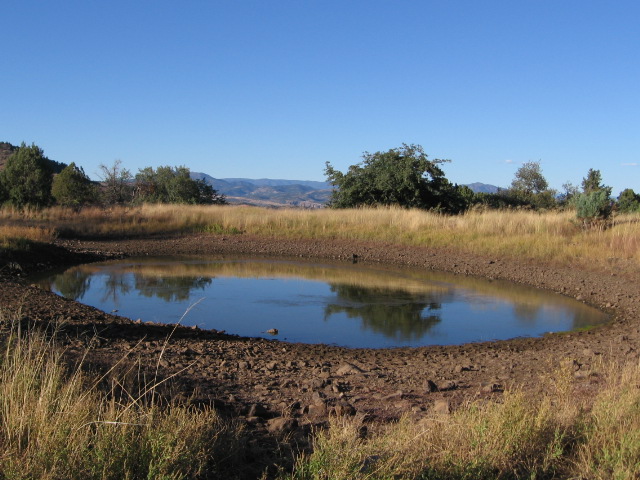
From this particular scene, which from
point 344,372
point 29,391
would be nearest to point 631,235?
point 344,372

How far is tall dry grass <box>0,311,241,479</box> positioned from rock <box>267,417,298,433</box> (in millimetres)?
578

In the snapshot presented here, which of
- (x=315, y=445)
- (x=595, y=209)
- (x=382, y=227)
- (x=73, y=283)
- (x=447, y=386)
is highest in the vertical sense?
(x=595, y=209)

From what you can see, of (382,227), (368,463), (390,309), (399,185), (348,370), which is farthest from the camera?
(399,185)

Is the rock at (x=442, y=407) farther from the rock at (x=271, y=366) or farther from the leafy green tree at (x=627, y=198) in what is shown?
the leafy green tree at (x=627, y=198)

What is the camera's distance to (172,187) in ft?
161

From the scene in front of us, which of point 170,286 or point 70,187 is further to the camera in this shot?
point 70,187

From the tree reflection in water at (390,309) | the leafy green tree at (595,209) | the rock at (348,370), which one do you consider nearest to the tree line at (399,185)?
the leafy green tree at (595,209)

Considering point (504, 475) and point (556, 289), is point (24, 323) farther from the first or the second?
point (556, 289)

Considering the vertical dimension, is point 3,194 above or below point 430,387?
above

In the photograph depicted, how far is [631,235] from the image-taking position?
17.6 m

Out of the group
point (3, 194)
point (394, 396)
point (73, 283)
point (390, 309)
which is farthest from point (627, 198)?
point (3, 194)

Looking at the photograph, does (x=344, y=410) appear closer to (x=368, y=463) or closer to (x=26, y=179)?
(x=368, y=463)

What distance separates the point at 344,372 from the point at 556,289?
1019cm

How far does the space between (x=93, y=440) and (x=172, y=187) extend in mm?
47509
